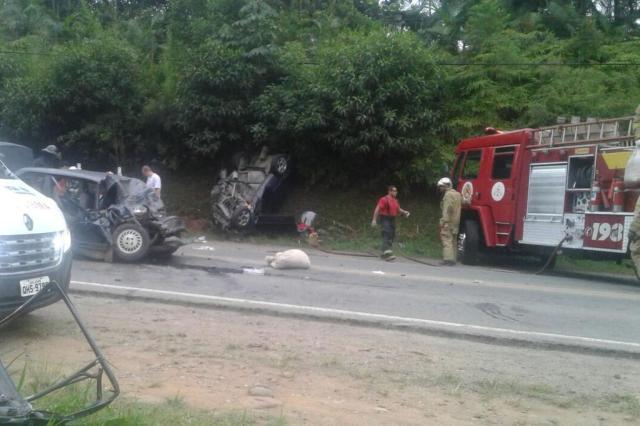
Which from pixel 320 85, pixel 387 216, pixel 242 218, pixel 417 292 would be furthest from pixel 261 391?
pixel 320 85

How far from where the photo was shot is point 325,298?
10.2 meters

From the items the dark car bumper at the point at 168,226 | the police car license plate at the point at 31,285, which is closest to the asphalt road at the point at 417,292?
the dark car bumper at the point at 168,226

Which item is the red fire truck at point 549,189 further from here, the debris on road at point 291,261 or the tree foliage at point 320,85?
the debris on road at point 291,261

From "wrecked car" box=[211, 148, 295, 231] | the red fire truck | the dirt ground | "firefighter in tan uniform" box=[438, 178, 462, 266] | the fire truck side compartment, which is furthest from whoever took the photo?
"wrecked car" box=[211, 148, 295, 231]

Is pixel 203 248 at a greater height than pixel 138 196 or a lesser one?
lesser

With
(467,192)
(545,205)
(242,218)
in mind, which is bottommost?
(242,218)

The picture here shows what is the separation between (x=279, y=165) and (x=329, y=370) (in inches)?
535

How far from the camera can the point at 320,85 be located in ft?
63.9

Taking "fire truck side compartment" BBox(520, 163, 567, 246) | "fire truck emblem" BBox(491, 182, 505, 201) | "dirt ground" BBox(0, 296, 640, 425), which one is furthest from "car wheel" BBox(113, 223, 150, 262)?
"fire truck side compartment" BBox(520, 163, 567, 246)

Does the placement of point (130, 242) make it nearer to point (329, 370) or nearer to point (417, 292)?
point (417, 292)

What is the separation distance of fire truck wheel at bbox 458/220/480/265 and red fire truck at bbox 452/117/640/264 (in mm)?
22

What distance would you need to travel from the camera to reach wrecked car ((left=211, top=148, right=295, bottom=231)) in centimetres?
1806

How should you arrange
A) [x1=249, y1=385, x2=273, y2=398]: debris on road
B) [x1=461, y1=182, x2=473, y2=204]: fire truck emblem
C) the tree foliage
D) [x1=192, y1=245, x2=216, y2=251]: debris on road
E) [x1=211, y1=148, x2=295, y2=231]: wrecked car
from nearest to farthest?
[x1=249, y1=385, x2=273, y2=398]: debris on road → [x1=192, y1=245, x2=216, y2=251]: debris on road → [x1=461, y1=182, x2=473, y2=204]: fire truck emblem → [x1=211, y1=148, x2=295, y2=231]: wrecked car → the tree foliage

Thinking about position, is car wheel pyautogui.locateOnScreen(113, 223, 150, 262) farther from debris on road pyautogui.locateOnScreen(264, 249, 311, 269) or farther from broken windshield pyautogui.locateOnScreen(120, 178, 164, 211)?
debris on road pyautogui.locateOnScreen(264, 249, 311, 269)
